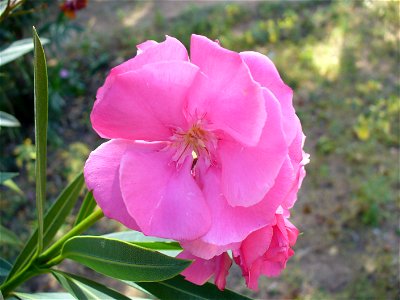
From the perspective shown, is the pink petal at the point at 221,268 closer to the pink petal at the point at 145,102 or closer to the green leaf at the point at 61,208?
the pink petal at the point at 145,102

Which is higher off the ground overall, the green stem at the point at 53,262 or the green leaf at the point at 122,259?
the green leaf at the point at 122,259

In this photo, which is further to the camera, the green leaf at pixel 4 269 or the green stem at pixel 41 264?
the green leaf at pixel 4 269

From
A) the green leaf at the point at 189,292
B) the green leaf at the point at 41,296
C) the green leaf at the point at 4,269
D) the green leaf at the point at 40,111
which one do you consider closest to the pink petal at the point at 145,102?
the green leaf at the point at 40,111

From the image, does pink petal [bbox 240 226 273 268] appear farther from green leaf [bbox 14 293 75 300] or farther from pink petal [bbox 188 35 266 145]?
green leaf [bbox 14 293 75 300]

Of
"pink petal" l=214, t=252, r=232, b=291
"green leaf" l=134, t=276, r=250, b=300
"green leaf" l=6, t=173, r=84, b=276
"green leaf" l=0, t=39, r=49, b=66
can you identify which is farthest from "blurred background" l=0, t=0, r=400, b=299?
"pink petal" l=214, t=252, r=232, b=291

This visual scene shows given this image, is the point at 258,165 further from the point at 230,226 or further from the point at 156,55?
the point at 156,55

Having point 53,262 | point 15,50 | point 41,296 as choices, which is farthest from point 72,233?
point 15,50
